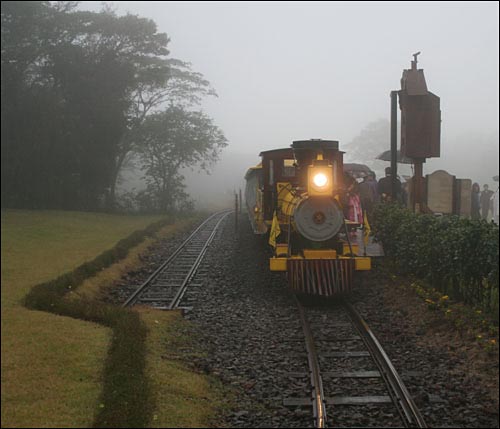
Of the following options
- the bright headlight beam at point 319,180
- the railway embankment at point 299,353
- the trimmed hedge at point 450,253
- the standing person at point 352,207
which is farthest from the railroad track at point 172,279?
Result: the trimmed hedge at point 450,253

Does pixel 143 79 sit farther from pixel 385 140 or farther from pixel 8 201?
pixel 385 140

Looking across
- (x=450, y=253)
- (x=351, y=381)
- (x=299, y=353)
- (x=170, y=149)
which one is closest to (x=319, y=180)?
(x=450, y=253)

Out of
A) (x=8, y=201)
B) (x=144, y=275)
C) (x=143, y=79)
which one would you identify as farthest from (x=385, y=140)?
(x=8, y=201)

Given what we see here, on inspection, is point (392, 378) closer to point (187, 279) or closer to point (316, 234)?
point (316, 234)


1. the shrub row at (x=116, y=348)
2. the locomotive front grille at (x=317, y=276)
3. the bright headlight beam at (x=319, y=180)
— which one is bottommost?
the shrub row at (x=116, y=348)

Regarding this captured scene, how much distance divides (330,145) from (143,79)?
72.4 ft

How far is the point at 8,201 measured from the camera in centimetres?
777

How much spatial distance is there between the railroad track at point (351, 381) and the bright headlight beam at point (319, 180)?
2588mm

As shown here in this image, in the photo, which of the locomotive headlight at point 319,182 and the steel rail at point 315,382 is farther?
the locomotive headlight at point 319,182

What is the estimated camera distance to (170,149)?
33.0 m

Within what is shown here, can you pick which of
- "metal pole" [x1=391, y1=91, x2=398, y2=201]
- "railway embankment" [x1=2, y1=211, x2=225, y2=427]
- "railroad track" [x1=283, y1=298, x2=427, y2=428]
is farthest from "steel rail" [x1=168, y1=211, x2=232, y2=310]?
"metal pole" [x1=391, y1=91, x2=398, y2=201]

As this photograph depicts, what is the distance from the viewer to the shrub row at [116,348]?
505 centimetres

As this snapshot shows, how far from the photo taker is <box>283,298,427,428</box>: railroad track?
5.29m

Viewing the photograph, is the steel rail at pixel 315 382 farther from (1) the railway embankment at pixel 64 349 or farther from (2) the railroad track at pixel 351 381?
(1) the railway embankment at pixel 64 349
